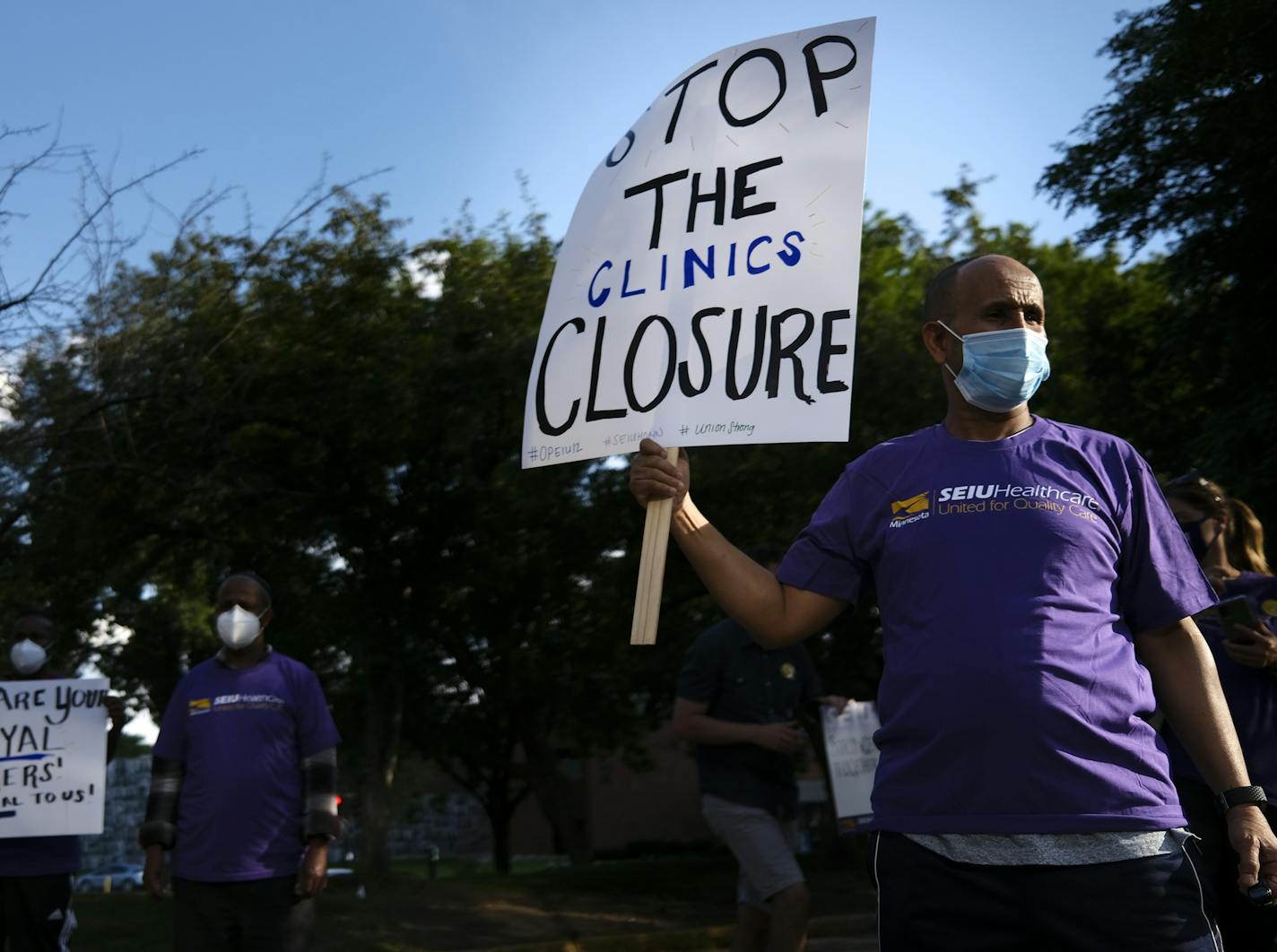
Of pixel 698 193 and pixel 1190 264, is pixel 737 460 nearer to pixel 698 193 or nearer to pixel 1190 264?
pixel 1190 264

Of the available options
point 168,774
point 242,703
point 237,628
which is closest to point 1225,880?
point 242,703

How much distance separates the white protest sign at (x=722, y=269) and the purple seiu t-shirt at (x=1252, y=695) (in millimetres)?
2160

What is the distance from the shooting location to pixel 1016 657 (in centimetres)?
277

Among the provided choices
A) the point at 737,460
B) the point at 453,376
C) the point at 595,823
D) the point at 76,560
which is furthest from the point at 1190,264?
the point at 595,823

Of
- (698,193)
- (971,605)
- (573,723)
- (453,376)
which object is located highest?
(453,376)

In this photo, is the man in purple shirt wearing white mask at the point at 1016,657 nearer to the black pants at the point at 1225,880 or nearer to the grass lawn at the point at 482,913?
the black pants at the point at 1225,880

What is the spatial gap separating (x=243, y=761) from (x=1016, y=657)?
434cm

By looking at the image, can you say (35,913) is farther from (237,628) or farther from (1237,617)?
(1237,617)

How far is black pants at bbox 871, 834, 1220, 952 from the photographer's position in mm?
2697

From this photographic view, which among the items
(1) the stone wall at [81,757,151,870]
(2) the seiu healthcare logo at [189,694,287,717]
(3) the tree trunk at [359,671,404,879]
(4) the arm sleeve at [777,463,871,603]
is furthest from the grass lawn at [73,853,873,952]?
(1) the stone wall at [81,757,151,870]

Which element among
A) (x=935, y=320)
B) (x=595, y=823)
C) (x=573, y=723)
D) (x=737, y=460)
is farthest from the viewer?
(x=595, y=823)

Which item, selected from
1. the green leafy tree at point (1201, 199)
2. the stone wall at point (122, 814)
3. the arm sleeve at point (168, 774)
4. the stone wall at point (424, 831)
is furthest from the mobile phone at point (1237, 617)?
the stone wall at point (424, 831)

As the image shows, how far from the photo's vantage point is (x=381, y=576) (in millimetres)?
21188

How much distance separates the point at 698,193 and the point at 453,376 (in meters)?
15.5
